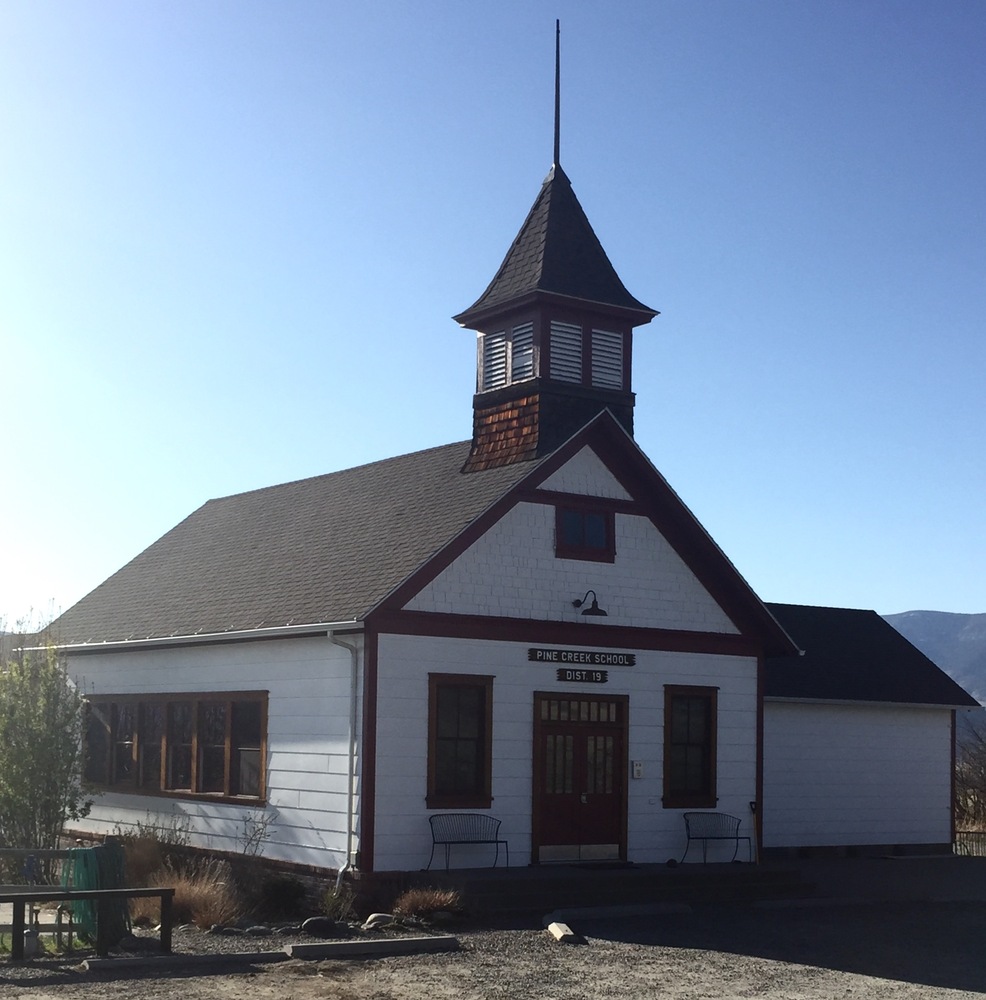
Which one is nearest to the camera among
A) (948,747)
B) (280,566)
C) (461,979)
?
(461,979)

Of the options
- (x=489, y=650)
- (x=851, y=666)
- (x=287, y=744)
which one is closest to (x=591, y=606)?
(x=489, y=650)

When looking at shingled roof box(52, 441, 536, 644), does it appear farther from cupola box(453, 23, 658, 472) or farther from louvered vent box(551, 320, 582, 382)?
louvered vent box(551, 320, 582, 382)

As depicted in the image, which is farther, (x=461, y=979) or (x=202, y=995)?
(x=461, y=979)

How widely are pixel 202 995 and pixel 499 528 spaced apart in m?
10.0

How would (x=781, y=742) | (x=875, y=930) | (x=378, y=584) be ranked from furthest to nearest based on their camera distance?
(x=781, y=742) → (x=378, y=584) → (x=875, y=930)

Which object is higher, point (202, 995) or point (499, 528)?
point (499, 528)

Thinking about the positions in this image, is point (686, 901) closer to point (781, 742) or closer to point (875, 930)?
point (875, 930)

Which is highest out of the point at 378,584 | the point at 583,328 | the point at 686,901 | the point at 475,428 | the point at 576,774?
the point at 583,328

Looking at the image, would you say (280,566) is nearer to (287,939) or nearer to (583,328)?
(583,328)

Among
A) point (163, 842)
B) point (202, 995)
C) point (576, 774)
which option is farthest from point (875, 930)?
point (163, 842)

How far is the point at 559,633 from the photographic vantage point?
73.0 ft

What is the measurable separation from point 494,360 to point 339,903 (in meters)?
9.21

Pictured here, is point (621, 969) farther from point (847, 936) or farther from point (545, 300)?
point (545, 300)

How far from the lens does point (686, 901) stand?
21.1 m
